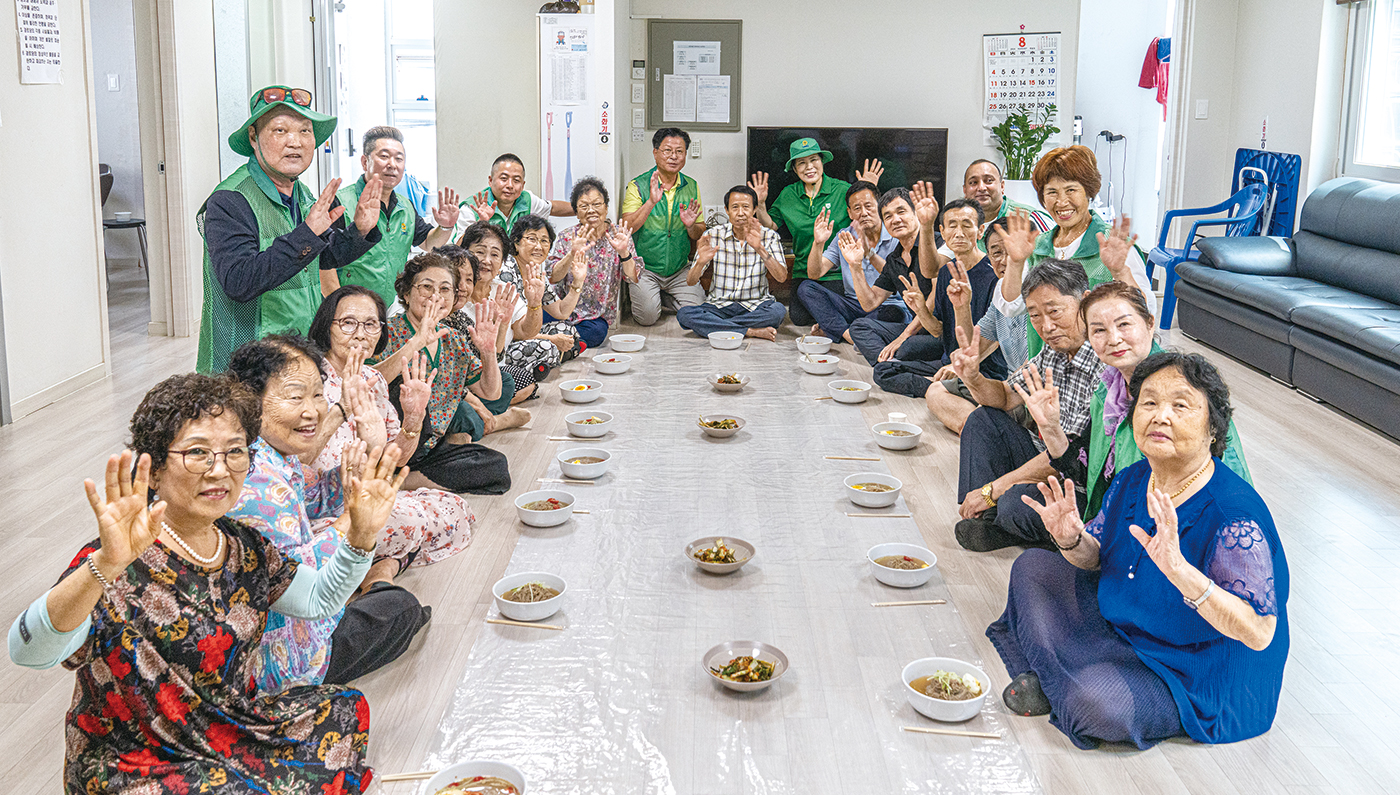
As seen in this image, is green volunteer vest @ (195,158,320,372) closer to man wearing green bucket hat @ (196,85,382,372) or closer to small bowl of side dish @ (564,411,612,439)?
man wearing green bucket hat @ (196,85,382,372)

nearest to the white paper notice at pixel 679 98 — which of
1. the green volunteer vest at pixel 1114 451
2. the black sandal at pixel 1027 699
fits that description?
the green volunteer vest at pixel 1114 451

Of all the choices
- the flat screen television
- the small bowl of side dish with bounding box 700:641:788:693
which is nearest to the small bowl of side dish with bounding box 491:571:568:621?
the small bowl of side dish with bounding box 700:641:788:693

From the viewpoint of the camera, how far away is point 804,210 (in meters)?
7.55

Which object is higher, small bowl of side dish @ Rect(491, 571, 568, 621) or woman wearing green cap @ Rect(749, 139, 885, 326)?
Answer: woman wearing green cap @ Rect(749, 139, 885, 326)

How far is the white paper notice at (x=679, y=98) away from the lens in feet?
26.5

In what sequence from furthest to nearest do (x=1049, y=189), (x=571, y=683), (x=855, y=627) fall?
1. (x=1049, y=189)
2. (x=855, y=627)
3. (x=571, y=683)

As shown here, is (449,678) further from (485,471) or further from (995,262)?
(995,262)

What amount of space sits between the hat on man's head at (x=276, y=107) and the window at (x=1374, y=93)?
606cm

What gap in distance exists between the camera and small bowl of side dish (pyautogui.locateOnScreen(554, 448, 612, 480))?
4.10 metres

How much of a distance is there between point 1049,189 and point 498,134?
16.1 feet

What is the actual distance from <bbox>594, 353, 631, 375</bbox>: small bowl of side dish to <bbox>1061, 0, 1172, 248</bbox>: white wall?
21.5ft

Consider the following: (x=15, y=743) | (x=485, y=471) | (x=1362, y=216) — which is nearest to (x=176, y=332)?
(x=485, y=471)

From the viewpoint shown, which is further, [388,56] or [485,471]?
[388,56]

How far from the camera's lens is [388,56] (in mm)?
9922
